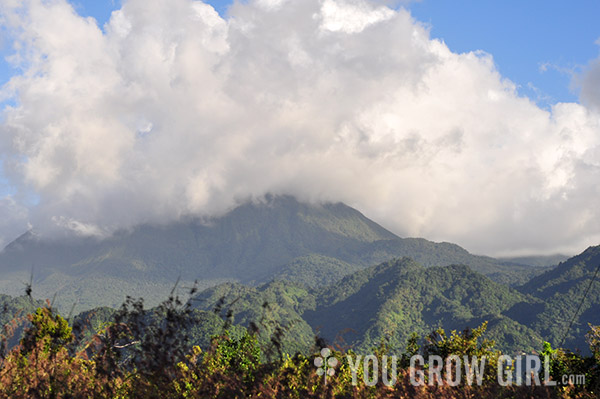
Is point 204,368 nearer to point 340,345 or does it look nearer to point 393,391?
point 340,345

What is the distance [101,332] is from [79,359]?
447 mm

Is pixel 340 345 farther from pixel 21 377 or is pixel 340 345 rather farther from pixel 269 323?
pixel 21 377

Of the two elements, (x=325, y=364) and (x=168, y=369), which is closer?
(x=168, y=369)

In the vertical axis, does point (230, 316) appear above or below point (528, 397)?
above

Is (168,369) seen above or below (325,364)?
below

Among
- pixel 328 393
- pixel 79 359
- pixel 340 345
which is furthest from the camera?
pixel 79 359

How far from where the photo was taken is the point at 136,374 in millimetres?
6477

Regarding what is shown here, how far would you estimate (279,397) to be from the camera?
620 cm

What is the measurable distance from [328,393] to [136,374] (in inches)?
93.0

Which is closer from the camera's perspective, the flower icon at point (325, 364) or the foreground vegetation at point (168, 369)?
the foreground vegetation at point (168, 369)

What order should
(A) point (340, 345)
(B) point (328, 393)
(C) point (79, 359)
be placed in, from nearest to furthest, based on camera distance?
(B) point (328, 393) → (A) point (340, 345) → (C) point (79, 359)

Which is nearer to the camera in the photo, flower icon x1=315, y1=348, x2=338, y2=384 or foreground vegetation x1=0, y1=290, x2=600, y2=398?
foreground vegetation x1=0, y1=290, x2=600, y2=398

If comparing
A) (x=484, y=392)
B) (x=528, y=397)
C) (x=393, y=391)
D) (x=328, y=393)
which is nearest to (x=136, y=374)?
(x=328, y=393)

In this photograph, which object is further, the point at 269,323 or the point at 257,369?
the point at 257,369
